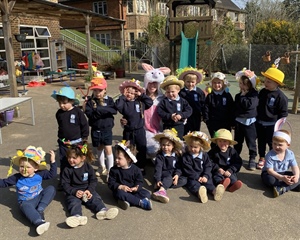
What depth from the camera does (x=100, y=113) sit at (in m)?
4.25

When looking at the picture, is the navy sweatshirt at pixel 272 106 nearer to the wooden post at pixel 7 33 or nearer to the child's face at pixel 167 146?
the child's face at pixel 167 146

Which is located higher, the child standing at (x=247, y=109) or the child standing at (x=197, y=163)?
the child standing at (x=247, y=109)

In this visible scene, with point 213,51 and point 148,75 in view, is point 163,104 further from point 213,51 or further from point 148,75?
point 213,51

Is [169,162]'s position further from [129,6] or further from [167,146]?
[129,6]

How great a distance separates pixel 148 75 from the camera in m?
4.69

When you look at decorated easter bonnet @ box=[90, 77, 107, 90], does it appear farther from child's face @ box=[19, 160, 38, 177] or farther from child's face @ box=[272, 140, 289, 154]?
child's face @ box=[272, 140, 289, 154]

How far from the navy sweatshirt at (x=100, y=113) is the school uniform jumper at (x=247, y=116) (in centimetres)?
184

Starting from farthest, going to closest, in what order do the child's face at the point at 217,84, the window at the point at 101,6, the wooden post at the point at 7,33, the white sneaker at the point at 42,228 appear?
the window at the point at 101,6, the wooden post at the point at 7,33, the child's face at the point at 217,84, the white sneaker at the point at 42,228

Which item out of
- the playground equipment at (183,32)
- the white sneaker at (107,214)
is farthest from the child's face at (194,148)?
the playground equipment at (183,32)

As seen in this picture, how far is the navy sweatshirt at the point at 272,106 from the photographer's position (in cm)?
453

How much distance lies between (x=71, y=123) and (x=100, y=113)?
1.33ft

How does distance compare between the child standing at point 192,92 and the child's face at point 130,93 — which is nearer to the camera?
the child's face at point 130,93

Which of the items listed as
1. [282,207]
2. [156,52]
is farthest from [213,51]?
[282,207]

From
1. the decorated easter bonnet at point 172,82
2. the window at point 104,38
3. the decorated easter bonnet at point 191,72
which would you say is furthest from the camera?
the window at point 104,38
